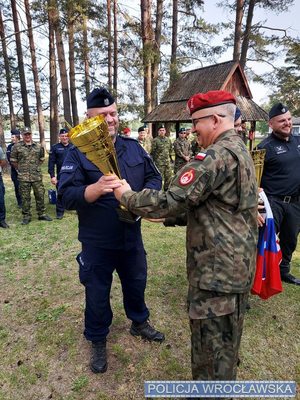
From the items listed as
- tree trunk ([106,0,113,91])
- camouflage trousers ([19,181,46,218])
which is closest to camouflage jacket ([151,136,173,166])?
camouflage trousers ([19,181,46,218])

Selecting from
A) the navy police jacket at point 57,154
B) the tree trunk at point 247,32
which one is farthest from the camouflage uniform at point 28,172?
the tree trunk at point 247,32

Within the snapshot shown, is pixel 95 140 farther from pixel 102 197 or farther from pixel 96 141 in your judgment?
pixel 102 197

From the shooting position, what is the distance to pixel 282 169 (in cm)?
340

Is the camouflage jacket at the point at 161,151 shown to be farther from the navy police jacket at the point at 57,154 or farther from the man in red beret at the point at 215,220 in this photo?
the man in red beret at the point at 215,220

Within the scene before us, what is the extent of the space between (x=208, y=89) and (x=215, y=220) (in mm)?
11421

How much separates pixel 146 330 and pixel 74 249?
255cm

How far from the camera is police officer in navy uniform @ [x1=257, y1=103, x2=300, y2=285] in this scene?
131 inches

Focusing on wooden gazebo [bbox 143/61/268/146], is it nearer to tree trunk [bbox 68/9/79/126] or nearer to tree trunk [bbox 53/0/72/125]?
tree trunk [bbox 53/0/72/125]

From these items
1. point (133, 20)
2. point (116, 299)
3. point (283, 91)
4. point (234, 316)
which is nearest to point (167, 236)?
point (116, 299)

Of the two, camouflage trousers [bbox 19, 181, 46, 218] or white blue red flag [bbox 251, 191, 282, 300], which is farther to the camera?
camouflage trousers [bbox 19, 181, 46, 218]

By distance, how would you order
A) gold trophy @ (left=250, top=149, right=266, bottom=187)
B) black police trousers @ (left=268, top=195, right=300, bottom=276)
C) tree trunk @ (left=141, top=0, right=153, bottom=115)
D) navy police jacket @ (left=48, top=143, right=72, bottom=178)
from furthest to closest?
tree trunk @ (left=141, top=0, right=153, bottom=115) → navy police jacket @ (left=48, top=143, right=72, bottom=178) → black police trousers @ (left=268, top=195, right=300, bottom=276) → gold trophy @ (left=250, top=149, right=266, bottom=187)

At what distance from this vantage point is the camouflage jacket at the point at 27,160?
671 cm

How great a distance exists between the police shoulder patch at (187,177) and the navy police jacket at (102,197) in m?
0.82

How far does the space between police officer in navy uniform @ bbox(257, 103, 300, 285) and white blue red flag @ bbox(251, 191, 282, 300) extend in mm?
690
